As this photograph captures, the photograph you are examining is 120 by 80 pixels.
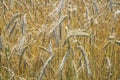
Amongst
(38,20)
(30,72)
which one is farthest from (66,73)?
(38,20)

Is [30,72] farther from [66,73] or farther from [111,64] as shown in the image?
[111,64]

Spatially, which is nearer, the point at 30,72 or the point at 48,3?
the point at 30,72

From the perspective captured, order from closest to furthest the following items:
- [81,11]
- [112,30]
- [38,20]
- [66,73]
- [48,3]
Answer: [66,73], [112,30], [38,20], [81,11], [48,3]

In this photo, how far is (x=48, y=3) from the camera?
263 centimetres

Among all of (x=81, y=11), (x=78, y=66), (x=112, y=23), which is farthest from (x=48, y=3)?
(x=78, y=66)

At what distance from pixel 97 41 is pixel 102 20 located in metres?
0.26

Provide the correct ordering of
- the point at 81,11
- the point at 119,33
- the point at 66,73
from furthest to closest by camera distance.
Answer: the point at 81,11, the point at 119,33, the point at 66,73

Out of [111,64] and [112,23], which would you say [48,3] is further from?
[111,64]

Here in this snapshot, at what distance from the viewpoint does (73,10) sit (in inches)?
82.2

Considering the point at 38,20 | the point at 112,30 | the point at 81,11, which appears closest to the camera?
the point at 112,30

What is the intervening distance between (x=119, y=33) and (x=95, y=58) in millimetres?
359

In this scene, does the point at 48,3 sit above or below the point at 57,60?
above

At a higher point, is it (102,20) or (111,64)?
(102,20)

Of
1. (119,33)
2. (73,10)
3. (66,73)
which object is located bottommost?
(66,73)
